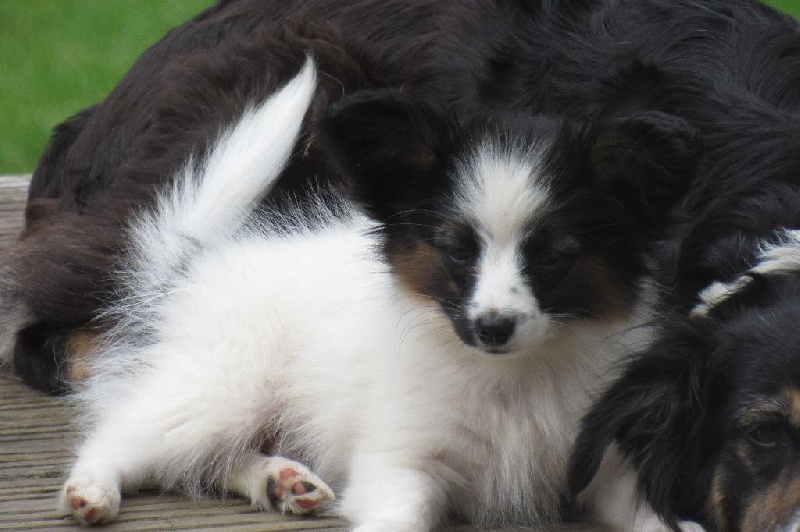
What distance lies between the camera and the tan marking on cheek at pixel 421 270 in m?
3.31

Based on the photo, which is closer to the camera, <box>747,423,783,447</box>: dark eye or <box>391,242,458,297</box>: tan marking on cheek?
<box>747,423,783,447</box>: dark eye

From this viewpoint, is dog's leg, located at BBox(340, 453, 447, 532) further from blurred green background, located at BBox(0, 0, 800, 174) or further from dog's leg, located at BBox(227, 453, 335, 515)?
blurred green background, located at BBox(0, 0, 800, 174)

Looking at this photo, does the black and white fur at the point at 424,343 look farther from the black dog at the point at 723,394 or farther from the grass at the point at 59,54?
the grass at the point at 59,54

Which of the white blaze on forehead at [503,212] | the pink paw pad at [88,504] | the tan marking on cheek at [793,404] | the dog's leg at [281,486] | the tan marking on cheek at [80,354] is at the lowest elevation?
the tan marking on cheek at [80,354]

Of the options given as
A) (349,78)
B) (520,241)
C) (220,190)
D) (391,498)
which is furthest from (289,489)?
(349,78)

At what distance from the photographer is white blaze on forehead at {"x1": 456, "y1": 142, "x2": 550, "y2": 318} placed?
3066 mm

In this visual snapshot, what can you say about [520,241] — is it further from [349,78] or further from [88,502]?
[349,78]

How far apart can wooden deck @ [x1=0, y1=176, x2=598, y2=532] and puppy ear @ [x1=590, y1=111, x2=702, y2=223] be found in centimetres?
79

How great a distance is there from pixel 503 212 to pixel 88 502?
1167 millimetres

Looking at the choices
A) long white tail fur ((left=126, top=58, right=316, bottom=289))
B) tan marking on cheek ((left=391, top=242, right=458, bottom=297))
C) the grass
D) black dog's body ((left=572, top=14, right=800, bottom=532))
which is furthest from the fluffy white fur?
the grass

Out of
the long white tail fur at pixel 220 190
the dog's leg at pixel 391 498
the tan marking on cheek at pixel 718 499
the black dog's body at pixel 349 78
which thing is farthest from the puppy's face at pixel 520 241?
the long white tail fur at pixel 220 190

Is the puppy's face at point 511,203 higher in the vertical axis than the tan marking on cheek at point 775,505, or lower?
higher

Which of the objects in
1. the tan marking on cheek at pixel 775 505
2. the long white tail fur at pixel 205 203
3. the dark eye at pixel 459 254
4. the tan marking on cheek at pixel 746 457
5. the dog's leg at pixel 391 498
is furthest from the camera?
the long white tail fur at pixel 205 203

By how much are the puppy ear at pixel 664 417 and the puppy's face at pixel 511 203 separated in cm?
22
